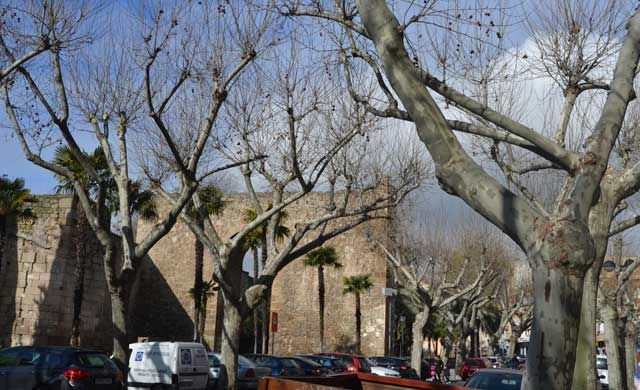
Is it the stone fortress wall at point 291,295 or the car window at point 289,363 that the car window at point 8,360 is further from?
the stone fortress wall at point 291,295

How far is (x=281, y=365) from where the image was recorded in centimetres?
1809

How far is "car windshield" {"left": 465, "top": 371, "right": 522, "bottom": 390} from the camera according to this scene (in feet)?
38.2

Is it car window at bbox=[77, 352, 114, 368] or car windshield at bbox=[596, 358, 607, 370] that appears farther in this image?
car windshield at bbox=[596, 358, 607, 370]

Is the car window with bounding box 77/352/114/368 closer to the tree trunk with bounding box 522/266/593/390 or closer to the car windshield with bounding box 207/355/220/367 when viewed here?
the car windshield with bounding box 207/355/220/367

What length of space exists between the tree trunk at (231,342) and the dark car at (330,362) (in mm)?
6577

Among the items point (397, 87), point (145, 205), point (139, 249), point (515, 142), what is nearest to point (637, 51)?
point (397, 87)

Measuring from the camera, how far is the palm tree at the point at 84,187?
63.6ft

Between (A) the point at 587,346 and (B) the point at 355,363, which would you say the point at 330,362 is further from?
(A) the point at 587,346

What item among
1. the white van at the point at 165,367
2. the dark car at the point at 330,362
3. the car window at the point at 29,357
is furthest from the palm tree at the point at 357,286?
the car window at the point at 29,357

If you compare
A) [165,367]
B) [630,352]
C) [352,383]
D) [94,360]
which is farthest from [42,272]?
[630,352]

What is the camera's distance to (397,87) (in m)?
5.36

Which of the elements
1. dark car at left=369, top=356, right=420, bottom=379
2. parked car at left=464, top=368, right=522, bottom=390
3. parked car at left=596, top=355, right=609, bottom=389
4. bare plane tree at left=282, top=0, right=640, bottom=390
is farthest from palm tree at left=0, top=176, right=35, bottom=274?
parked car at left=596, top=355, right=609, bottom=389

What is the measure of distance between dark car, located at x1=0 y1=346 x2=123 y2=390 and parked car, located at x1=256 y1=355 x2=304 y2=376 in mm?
5597

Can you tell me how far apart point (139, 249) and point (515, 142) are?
25.2 feet
